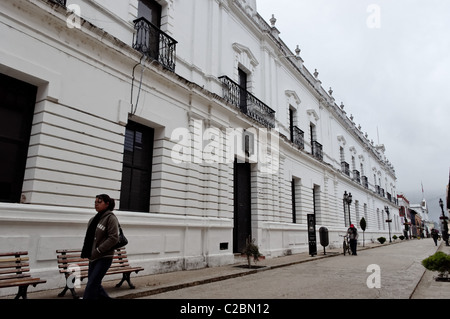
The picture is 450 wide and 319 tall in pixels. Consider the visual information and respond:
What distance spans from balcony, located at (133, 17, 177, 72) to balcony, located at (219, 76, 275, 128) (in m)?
2.72

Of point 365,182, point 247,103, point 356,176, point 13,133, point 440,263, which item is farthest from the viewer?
point 365,182

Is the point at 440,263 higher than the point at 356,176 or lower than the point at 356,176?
lower

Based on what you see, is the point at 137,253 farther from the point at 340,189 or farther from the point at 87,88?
the point at 340,189

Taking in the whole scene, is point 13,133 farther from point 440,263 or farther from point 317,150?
point 317,150

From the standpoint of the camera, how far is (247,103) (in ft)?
44.8

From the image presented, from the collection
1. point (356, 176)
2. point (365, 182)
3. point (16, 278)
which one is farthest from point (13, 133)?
point (365, 182)

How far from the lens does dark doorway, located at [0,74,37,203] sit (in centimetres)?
613

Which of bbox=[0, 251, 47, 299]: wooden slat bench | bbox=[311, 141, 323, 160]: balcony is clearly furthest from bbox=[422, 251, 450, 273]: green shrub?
bbox=[311, 141, 323, 160]: balcony

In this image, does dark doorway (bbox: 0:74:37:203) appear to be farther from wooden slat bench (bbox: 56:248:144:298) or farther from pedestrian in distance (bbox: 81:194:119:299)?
pedestrian in distance (bbox: 81:194:119:299)

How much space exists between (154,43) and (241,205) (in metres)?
6.77

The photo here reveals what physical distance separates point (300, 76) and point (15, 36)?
16.3 m
